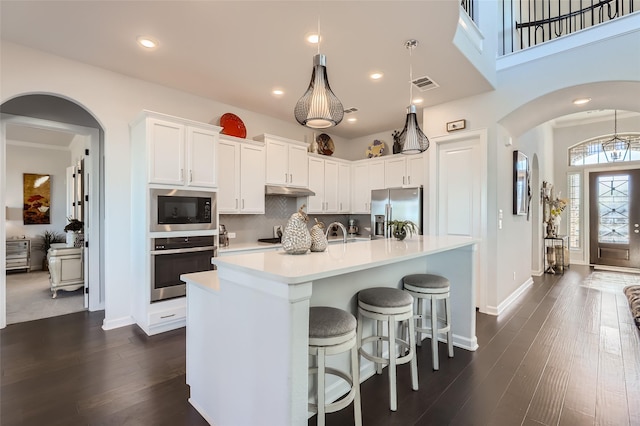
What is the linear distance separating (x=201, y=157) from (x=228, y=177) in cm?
54

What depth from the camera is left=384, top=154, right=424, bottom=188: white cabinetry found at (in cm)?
493

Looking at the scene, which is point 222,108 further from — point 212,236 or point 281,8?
point 281,8

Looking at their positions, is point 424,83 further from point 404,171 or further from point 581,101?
point 581,101

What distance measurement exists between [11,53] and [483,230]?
17.7ft

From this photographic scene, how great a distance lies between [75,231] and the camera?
193 inches

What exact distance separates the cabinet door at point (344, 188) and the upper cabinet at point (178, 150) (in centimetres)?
260

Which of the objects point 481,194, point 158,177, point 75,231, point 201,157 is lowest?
point 75,231

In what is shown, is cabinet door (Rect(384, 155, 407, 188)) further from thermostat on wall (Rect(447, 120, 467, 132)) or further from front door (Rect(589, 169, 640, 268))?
front door (Rect(589, 169, 640, 268))

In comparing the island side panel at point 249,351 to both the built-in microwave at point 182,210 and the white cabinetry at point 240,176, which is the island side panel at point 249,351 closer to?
the built-in microwave at point 182,210

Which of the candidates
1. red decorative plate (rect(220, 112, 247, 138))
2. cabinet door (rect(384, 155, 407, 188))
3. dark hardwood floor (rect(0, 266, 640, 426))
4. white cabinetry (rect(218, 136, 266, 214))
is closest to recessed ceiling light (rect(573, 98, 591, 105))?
cabinet door (rect(384, 155, 407, 188))

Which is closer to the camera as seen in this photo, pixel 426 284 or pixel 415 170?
pixel 426 284

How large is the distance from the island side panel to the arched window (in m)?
8.15

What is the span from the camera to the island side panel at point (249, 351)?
49.9 inches

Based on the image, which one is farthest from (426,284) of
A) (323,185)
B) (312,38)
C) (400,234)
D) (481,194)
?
(323,185)
